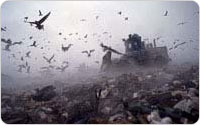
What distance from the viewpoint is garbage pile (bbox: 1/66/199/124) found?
139 inches

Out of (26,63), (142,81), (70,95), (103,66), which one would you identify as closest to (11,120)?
(70,95)

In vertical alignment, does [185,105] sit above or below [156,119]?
above

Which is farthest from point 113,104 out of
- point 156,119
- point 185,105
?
point 185,105

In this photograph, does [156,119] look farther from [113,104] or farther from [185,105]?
[113,104]

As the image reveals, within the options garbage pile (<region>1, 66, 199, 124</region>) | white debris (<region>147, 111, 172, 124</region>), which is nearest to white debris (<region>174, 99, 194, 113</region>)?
garbage pile (<region>1, 66, 199, 124</region>)

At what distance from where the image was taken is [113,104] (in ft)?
13.2

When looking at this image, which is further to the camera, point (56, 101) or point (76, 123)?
point (56, 101)

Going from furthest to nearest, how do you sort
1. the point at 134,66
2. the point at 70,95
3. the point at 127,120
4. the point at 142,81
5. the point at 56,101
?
the point at 134,66, the point at 142,81, the point at 70,95, the point at 56,101, the point at 127,120

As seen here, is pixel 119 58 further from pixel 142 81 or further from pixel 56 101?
pixel 56 101

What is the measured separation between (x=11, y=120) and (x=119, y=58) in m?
4.73

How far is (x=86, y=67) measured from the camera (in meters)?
8.59

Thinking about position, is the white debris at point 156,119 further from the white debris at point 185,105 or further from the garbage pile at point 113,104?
the white debris at point 185,105

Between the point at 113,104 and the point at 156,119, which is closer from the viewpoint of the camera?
the point at 156,119

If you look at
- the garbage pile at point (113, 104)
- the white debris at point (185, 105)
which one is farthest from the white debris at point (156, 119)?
the white debris at point (185, 105)
